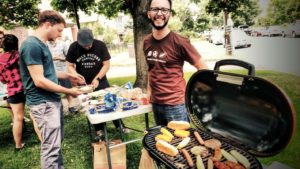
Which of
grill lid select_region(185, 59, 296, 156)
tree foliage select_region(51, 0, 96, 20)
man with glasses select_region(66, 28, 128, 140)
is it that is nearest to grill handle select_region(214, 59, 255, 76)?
grill lid select_region(185, 59, 296, 156)

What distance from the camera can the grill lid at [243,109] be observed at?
1.41m

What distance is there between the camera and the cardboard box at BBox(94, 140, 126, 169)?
137 inches

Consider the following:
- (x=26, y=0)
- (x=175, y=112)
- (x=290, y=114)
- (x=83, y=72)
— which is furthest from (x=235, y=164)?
(x=26, y=0)

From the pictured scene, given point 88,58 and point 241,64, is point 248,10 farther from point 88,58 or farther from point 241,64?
point 241,64

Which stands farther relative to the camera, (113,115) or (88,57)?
(88,57)

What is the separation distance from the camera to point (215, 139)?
2008 mm

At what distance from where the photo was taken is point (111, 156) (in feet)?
11.5

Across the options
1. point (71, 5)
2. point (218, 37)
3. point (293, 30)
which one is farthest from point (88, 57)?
point (218, 37)

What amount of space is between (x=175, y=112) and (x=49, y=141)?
1.55 meters

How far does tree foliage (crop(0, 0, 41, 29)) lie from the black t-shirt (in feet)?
29.5

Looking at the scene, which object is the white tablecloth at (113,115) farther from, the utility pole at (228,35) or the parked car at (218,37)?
the parked car at (218,37)

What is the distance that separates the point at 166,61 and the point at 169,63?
0.13ft

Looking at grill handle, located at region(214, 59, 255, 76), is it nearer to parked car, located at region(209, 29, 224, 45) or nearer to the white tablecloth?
the white tablecloth

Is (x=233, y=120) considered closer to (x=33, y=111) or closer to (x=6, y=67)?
(x=33, y=111)
